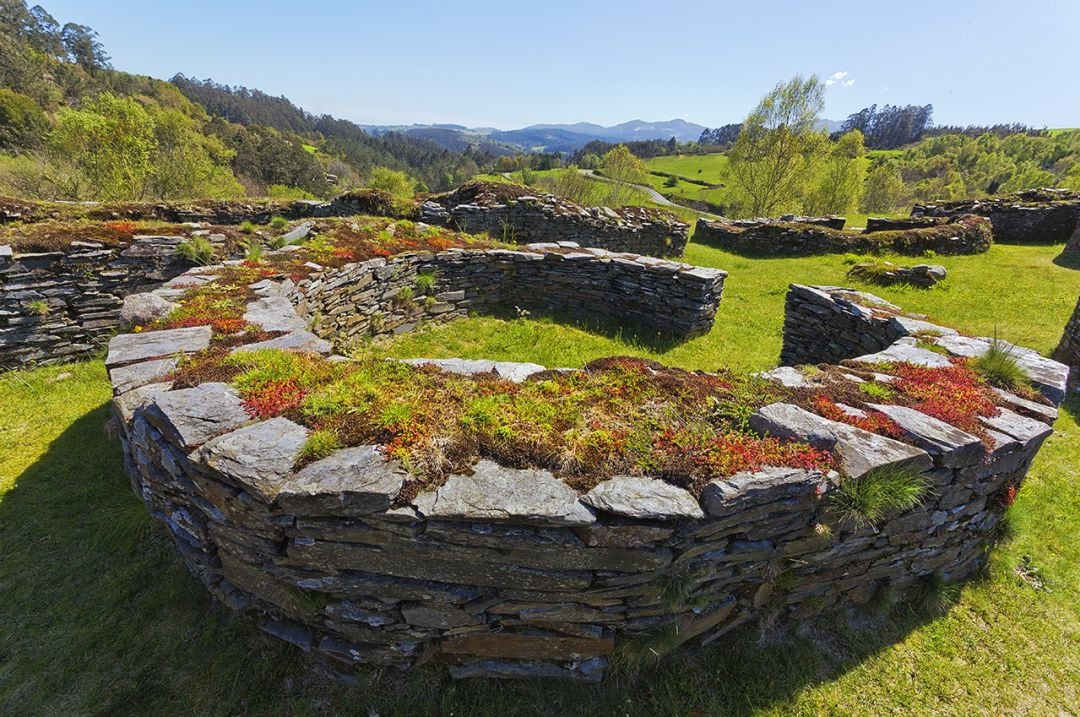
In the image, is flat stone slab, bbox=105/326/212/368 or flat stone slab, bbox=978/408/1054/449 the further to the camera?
flat stone slab, bbox=105/326/212/368

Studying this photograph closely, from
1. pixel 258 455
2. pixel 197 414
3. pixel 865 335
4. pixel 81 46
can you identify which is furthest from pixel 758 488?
pixel 81 46

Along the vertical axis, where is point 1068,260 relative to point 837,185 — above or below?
below

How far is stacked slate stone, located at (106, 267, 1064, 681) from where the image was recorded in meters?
2.74

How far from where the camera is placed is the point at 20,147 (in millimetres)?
39000

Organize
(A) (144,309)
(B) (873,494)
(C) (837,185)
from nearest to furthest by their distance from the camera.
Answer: (B) (873,494)
(A) (144,309)
(C) (837,185)

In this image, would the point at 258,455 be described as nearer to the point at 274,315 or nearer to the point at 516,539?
the point at 516,539

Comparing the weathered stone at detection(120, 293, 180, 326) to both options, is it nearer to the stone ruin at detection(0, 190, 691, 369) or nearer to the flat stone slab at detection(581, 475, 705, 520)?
the stone ruin at detection(0, 190, 691, 369)

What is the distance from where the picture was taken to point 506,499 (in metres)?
2.73

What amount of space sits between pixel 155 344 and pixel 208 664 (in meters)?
3.10

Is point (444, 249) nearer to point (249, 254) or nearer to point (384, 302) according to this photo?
point (384, 302)

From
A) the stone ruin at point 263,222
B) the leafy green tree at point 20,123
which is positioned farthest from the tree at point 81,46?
the stone ruin at point 263,222

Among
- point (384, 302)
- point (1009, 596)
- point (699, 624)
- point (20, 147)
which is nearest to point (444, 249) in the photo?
point (384, 302)

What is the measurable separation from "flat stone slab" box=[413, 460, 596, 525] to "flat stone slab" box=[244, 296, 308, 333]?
11.4 ft

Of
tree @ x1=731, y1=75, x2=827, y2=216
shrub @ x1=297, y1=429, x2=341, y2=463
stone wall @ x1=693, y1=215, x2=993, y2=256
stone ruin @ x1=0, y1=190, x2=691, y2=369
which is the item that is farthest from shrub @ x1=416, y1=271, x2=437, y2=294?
tree @ x1=731, y1=75, x2=827, y2=216
